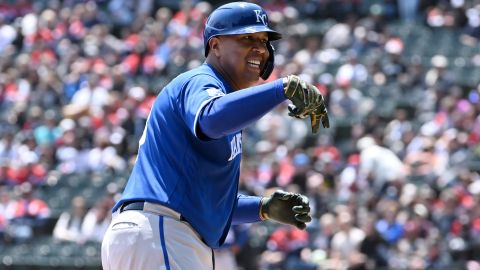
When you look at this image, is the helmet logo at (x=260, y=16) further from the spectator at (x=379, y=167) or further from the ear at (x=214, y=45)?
the spectator at (x=379, y=167)

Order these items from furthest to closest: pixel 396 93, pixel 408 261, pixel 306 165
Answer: pixel 396 93
pixel 306 165
pixel 408 261

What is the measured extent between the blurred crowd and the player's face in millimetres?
5575

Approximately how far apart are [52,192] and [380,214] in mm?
4975

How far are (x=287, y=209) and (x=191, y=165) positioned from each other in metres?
0.74

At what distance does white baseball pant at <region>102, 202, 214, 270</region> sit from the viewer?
14.2 ft

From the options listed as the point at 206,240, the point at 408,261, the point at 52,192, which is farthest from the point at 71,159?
the point at 206,240

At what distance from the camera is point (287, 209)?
4949 millimetres

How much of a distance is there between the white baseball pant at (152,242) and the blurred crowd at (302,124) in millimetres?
5618

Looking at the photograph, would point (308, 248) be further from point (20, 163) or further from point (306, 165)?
point (20, 163)

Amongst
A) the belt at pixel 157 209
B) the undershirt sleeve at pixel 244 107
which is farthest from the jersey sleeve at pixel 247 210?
the undershirt sleeve at pixel 244 107

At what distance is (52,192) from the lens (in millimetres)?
14734

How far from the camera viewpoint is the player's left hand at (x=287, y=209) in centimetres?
484

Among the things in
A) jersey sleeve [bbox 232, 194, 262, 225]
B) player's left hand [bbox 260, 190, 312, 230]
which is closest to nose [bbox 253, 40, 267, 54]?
player's left hand [bbox 260, 190, 312, 230]

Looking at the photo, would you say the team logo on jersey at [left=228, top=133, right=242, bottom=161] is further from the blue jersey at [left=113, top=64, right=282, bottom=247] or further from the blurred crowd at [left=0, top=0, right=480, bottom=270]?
the blurred crowd at [left=0, top=0, right=480, bottom=270]
